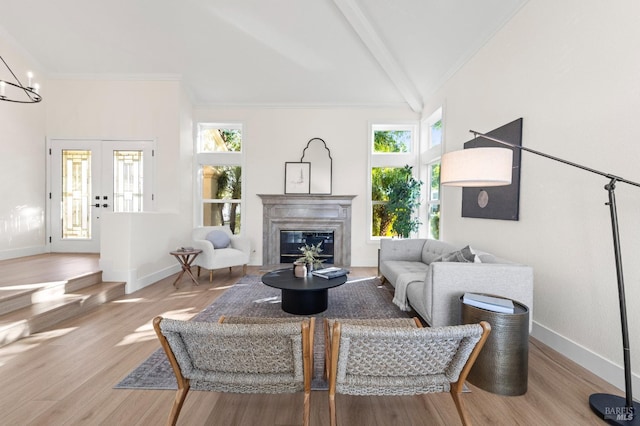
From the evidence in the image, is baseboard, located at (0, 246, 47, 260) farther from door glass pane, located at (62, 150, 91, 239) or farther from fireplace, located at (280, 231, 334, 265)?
fireplace, located at (280, 231, 334, 265)

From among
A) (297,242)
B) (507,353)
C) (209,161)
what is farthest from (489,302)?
(209,161)

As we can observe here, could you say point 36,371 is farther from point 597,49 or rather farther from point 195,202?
point 597,49

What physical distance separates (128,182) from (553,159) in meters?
6.18

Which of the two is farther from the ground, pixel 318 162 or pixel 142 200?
pixel 318 162

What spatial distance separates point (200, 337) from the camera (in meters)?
1.33

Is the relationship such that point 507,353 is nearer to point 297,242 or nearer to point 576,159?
point 576,159

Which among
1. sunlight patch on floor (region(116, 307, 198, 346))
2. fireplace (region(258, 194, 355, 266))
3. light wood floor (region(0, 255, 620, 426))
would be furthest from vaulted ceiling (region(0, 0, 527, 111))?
sunlight patch on floor (region(116, 307, 198, 346))

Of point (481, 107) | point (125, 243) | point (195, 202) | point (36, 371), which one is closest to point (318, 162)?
point (195, 202)

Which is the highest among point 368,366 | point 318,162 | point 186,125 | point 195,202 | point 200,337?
point 186,125

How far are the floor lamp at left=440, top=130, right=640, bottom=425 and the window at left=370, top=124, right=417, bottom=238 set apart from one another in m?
3.63

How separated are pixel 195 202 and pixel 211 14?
130 inches

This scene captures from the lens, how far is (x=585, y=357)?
2.25 meters

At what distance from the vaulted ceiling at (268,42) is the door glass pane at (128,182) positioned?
1455 mm

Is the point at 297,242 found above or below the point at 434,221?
below
